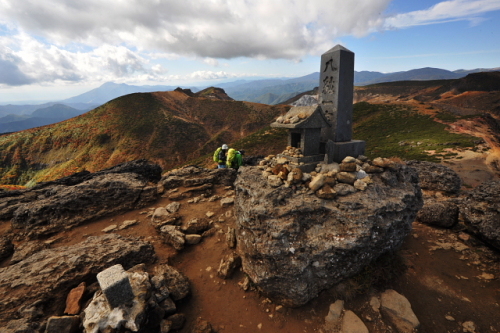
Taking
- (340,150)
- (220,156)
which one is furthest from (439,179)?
(220,156)

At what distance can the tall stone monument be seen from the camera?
854cm

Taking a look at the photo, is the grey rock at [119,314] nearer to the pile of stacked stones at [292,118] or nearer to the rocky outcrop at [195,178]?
the pile of stacked stones at [292,118]

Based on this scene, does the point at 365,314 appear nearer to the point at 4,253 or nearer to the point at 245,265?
the point at 245,265

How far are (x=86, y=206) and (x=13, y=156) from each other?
60.5 metres

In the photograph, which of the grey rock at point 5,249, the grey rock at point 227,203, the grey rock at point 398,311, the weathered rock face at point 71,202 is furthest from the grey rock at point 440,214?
the grey rock at point 5,249

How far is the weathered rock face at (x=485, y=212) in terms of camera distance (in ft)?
23.9

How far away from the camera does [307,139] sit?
28.2 ft

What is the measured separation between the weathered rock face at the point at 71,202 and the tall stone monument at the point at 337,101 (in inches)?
425

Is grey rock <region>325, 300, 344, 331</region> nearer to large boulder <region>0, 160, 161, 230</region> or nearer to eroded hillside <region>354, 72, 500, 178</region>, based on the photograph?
large boulder <region>0, 160, 161, 230</region>

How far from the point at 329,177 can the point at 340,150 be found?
2068mm

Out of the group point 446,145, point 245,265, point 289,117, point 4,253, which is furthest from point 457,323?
point 446,145

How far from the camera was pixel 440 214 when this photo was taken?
8.97 meters

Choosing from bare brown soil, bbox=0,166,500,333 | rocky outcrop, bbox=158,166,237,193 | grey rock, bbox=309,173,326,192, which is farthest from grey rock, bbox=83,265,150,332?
rocky outcrop, bbox=158,166,237,193

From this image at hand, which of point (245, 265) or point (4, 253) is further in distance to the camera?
point (4, 253)
